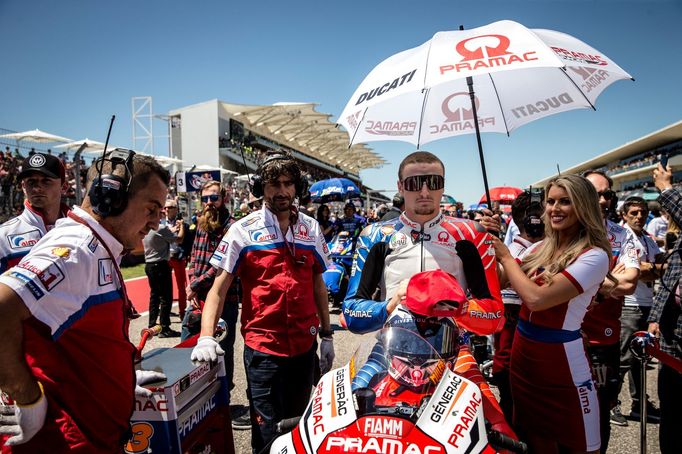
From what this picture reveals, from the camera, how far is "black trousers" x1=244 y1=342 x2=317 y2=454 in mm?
2467

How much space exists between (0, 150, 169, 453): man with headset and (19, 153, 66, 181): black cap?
1999 millimetres

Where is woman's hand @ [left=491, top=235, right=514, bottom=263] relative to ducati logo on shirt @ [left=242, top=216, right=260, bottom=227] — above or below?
below

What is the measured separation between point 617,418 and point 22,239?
5449 millimetres

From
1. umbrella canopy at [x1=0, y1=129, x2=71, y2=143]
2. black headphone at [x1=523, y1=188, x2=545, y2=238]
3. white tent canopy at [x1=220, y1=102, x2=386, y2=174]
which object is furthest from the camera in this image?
white tent canopy at [x1=220, y1=102, x2=386, y2=174]

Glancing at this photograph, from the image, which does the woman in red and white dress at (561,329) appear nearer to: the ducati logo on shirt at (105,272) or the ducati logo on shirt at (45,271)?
the ducati logo on shirt at (105,272)

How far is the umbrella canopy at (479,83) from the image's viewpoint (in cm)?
261

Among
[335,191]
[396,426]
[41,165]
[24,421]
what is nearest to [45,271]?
[24,421]

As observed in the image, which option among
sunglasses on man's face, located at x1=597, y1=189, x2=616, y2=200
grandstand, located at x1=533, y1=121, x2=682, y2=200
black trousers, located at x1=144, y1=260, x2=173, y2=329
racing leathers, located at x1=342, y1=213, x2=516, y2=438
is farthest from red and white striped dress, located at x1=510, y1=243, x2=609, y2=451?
grandstand, located at x1=533, y1=121, x2=682, y2=200

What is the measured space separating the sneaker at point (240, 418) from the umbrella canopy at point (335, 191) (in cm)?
906

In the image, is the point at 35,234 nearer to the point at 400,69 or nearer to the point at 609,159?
the point at 400,69

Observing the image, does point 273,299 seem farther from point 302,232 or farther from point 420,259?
point 420,259

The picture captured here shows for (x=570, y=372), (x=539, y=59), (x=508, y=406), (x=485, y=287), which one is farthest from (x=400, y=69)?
(x=508, y=406)

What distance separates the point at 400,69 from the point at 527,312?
185cm

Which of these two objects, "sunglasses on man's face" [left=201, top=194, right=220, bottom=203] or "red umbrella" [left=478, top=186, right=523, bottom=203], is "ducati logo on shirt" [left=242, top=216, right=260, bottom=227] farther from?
"red umbrella" [left=478, top=186, right=523, bottom=203]
